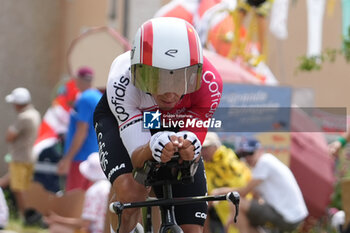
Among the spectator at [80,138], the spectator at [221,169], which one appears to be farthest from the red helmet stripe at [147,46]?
the spectator at [80,138]

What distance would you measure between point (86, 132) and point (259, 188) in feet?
5.96

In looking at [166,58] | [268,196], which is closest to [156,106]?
[166,58]

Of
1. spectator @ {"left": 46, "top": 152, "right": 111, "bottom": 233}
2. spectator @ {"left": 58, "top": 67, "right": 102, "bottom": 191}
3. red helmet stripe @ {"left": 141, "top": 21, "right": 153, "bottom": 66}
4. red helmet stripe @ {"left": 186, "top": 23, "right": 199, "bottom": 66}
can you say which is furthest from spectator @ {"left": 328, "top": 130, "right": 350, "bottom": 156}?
spectator @ {"left": 58, "top": 67, "right": 102, "bottom": 191}

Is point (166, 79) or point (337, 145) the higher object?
point (166, 79)

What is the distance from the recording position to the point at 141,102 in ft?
13.8

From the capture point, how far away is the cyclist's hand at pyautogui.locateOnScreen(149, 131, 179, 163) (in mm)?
3750

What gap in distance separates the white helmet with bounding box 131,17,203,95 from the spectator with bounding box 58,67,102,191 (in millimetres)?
4790

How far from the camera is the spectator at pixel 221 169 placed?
7.90 meters

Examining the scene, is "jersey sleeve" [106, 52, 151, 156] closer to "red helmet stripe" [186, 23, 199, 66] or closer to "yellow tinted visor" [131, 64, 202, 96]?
"yellow tinted visor" [131, 64, 202, 96]

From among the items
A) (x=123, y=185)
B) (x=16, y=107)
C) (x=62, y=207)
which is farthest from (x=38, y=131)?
(x=123, y=185)

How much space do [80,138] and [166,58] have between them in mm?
5151

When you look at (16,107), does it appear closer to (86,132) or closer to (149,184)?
(86,132)

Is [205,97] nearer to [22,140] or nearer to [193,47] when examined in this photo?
[193,47]

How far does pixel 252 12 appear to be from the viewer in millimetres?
10602
